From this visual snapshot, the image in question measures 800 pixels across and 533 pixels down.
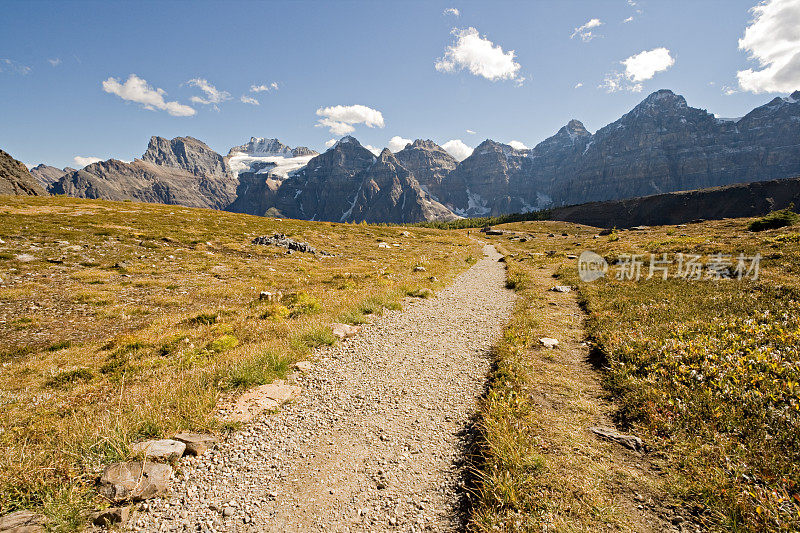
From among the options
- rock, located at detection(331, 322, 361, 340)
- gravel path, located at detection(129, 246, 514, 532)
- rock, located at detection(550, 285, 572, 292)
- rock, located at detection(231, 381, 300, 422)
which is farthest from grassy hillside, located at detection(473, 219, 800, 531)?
rock, located at detection(550, 285, 572, 292)

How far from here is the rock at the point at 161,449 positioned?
5386 mm

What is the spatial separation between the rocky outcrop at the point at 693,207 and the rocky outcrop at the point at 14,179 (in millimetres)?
217845

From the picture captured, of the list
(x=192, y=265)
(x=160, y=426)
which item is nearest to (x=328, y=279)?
(x=192, y=265)

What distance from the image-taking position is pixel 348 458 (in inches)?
232

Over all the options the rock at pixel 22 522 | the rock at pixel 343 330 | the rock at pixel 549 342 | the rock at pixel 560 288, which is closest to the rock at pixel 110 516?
the rock at pixel 22 522

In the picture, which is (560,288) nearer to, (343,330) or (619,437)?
(343,330)

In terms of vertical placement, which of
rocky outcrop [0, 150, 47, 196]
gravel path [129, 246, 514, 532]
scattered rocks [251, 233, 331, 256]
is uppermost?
rocky outcrop [0, 150, 47, 196]

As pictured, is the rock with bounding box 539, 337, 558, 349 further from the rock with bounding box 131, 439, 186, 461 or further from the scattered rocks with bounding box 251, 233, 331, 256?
the scattered rocks with bounding box 251, 233, 331, 256

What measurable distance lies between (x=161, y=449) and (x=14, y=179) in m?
117

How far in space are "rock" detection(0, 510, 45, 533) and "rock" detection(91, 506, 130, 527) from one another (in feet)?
1.76

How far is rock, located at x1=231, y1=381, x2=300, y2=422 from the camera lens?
275 inches

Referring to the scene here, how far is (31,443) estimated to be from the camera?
540 centimetres

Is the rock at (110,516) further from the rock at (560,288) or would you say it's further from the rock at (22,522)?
the rock at (560,288)

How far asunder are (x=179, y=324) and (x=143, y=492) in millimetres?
9465
